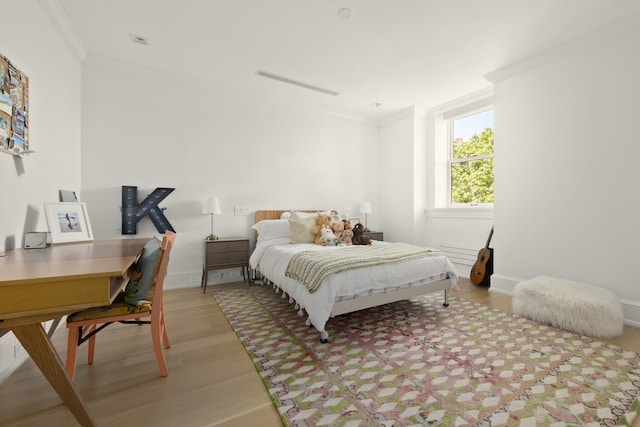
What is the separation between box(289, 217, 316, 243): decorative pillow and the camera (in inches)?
141

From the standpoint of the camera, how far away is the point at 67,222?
236 centimetres

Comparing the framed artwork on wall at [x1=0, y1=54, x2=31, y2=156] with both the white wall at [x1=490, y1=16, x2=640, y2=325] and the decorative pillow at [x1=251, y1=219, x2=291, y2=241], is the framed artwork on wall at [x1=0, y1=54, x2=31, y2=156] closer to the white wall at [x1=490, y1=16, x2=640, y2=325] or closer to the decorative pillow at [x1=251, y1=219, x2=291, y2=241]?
the decorative pillow at [x1=251, y1=219, x2=291, y2=241]

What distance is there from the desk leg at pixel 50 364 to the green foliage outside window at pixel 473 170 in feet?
15.8

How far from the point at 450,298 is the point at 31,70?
4.53m

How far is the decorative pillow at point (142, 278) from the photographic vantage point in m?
1.75

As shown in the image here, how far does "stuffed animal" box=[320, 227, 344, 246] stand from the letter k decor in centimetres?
204

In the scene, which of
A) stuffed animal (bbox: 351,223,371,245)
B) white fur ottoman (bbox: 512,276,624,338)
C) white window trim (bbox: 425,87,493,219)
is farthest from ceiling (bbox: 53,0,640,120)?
white fur ottoman (bbox: 512,276,624,338)

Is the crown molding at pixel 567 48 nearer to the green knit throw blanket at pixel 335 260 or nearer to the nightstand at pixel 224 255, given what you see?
the green knit throw blanket at pixel 335 260

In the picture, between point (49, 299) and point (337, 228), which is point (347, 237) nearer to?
point (337, 228)

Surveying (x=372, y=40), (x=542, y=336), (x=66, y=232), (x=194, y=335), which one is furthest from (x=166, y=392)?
(x=372, y=40)

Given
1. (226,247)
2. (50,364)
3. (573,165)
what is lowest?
(50,364)

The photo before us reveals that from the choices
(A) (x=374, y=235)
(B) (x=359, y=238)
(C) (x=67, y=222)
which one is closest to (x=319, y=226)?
(B) (x=359, y=238)

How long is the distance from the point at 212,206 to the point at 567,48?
450 centimetres

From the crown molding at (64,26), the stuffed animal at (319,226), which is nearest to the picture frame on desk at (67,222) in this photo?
the crown molding at (64,26)
